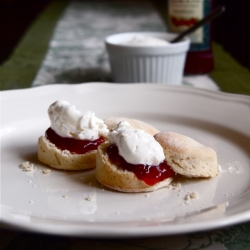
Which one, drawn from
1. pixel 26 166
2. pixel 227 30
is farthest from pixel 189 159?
pixel 227 30

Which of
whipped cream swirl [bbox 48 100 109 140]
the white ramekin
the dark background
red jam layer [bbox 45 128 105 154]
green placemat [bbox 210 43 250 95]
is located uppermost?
whipped cream swirl [bbox 48 100 109 140]

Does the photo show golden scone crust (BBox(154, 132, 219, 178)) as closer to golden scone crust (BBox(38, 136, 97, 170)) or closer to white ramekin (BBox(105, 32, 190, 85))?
golden scone crust (BBox(38, 136, 97, 170))

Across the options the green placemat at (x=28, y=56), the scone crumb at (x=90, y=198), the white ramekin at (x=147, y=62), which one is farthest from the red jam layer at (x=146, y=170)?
the green placemat at (x=28, y=56)

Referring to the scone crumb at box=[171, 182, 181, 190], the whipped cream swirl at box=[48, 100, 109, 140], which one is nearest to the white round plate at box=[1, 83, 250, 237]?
the scone crumb at box=[171, 182, 181, 190]

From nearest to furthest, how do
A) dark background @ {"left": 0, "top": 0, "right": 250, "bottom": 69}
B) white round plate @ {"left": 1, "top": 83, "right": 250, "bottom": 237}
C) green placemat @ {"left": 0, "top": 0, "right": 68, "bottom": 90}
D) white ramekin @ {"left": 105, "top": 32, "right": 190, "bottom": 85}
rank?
white round plate @ {"left": 1, "top": 83, "right": 250, "bottom": 237}
white ramekin @ {"left": 105, "top": 32, "right": 190, "bottom": 85}
green placemat @ {"left": 0, "top": 0, "right": 68, "bottom": 90}
dark background @ {"left": 0, "top": 0, "right": 250, "bottom": 69}

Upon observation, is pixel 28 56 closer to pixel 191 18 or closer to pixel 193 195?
pixel 191 18

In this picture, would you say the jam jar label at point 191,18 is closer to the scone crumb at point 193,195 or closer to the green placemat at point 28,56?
the green placemat at point 28,56
